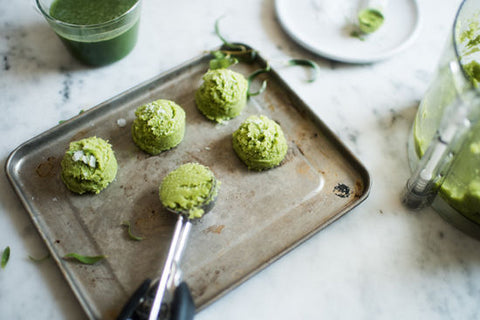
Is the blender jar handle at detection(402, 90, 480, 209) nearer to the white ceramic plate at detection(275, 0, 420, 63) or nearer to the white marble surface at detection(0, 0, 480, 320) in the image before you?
the white marble surface at detection(0, 0, 480, 320)

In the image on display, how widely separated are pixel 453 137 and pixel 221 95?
66 cm

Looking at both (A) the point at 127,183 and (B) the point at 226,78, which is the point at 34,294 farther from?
(B) the point at 226,78

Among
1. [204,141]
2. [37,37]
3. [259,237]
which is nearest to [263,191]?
[259,237]

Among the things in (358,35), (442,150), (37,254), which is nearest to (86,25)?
(37,254)

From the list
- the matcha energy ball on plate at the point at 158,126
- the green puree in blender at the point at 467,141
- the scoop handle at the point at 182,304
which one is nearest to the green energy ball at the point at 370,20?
the green puree in blender at the point at 467,141

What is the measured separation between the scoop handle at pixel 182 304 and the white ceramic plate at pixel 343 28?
962 millimetres

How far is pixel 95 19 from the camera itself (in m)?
1.46

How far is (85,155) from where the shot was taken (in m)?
1.23

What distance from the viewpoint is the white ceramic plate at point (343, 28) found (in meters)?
1.58

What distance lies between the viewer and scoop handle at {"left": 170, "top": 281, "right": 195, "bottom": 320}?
1.03 meters

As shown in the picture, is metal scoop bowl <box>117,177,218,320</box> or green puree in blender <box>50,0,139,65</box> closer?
metal scoop bowl <box>117,177,218,320</box>

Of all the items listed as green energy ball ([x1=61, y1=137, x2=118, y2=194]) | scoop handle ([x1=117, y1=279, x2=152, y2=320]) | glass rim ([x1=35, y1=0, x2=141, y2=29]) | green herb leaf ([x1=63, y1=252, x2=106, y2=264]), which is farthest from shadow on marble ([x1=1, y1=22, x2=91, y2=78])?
scoop handle ([x1=117, y1=279, x2=152, y2=320])

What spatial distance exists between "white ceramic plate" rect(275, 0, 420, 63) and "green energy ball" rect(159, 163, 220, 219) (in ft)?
2.22

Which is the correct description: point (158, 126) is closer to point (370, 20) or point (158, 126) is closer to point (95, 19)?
point (95, 19)
